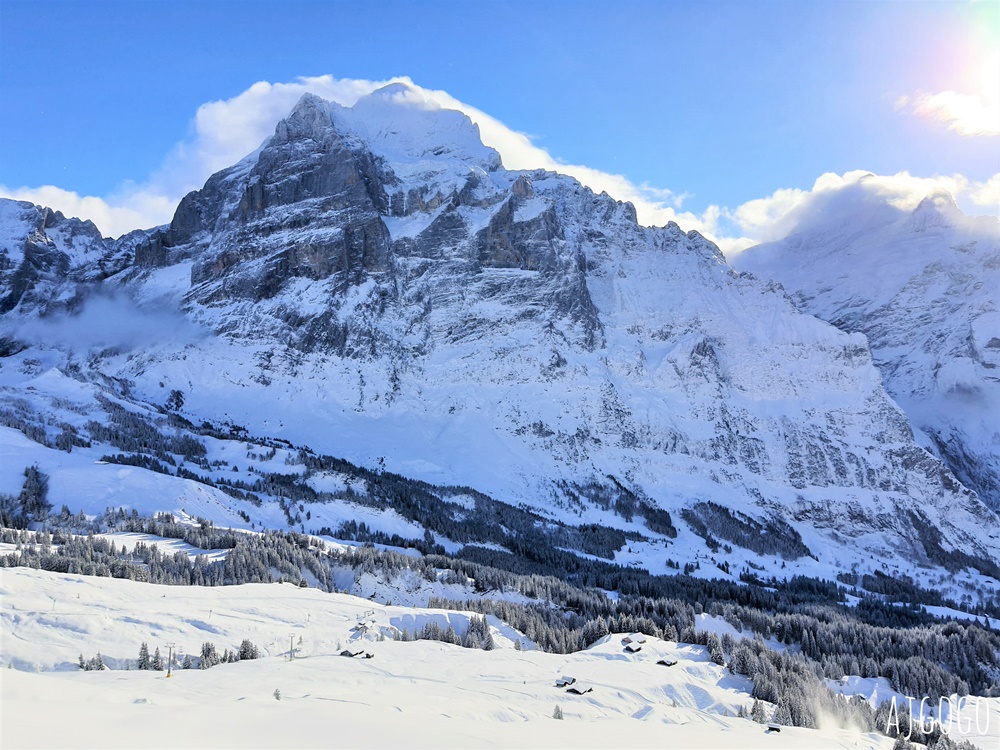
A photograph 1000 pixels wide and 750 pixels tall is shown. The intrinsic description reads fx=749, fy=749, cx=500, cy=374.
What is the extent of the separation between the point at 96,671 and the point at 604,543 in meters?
115

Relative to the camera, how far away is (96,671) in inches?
1219

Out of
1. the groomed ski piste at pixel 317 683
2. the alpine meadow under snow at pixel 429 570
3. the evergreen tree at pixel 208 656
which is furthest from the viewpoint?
the evergreen tree at pixel 208 656

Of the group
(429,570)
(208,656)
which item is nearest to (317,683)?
(208,656)

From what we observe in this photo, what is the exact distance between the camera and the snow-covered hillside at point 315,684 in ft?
62.0

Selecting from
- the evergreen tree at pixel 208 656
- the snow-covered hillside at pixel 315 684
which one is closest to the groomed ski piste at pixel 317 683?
the snow-covered hillside at pixel 315 684

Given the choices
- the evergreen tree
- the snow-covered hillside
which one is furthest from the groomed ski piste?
the evergreen tree

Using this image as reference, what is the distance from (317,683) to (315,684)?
375 mm

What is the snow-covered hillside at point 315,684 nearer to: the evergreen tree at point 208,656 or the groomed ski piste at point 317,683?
the groomed ski piste at point 317,683

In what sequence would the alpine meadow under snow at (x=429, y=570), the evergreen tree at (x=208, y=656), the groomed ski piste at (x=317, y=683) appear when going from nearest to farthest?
the groomed ski piste at (x=317, y=683) → the alpine meadow under snow at (x=429, y=570) → the evergreen tree at (x=208, y=656)

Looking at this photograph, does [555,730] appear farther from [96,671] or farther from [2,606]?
[2,606]

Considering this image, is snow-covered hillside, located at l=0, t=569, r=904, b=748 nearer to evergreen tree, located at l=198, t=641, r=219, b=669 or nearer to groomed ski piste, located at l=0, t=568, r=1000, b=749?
groomed ski piste, located at l=0, t=568, r=1000, b=749

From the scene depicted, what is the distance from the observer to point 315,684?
31.3 metres

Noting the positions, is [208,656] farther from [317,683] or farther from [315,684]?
[315,684]

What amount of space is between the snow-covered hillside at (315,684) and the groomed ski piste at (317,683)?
0.37 feet
